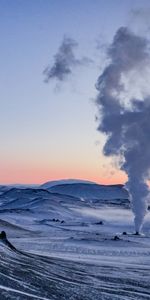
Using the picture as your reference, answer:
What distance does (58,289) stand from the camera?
72.9 feet

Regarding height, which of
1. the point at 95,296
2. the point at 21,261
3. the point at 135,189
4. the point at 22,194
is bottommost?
→ the point at 95,296

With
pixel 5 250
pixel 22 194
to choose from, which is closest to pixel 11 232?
pixel 5 250

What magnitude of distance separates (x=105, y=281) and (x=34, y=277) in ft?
15.5

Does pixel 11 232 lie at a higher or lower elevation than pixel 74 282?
higher

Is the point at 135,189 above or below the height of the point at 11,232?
above

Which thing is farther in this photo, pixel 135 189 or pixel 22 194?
pixel 22 194

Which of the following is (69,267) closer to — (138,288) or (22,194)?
(138,288)

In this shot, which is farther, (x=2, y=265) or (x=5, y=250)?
(x=5, y=250)

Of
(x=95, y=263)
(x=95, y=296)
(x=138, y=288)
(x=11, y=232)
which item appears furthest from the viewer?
(x=11, y=232)

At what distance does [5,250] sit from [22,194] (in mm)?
146978

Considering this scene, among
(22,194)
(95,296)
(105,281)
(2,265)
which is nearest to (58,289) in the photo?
(95,296)

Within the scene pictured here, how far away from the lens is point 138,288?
2531 cm

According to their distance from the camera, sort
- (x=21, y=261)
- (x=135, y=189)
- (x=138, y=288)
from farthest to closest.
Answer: (x=135, y=189) < (x=21, y=261) < (x=138, y=288)

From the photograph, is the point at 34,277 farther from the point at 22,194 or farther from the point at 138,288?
the point at 22,194
